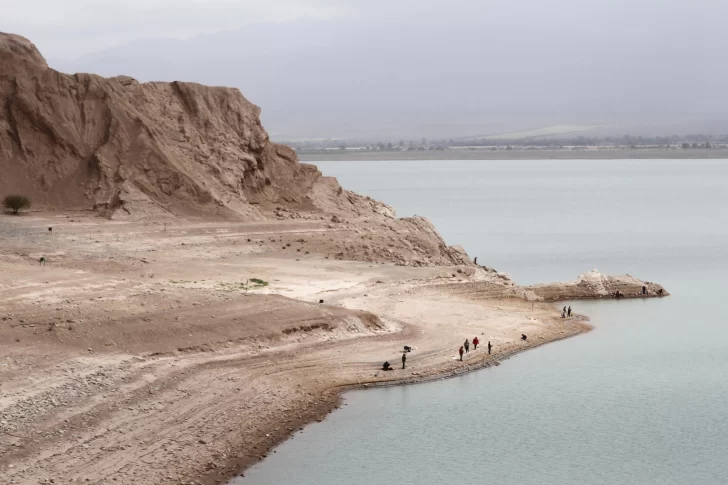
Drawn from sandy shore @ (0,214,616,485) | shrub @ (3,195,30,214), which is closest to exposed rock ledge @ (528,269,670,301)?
sandy shore @ (0,214,616,485)

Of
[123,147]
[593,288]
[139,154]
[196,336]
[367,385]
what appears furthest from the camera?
[123,147]

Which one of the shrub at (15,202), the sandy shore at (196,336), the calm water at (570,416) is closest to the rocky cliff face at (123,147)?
the shrub at (15,202)

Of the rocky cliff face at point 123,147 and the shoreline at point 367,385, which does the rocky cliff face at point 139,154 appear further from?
the shoreline at point 367,385

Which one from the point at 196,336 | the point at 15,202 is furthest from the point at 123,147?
the point at 196,336

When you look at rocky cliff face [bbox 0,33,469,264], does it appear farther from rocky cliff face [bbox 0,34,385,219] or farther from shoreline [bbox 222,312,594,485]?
shoreline [bbox 222,312,594,485]

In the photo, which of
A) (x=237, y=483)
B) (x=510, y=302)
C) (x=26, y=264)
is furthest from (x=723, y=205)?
(x=237, y=483)

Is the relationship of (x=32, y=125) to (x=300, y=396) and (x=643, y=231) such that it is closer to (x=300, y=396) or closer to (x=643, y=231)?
(x=300, y=396)

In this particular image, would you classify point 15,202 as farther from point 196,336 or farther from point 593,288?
point 593,288
